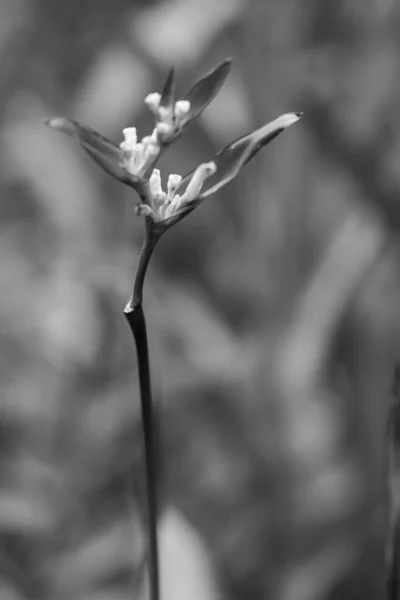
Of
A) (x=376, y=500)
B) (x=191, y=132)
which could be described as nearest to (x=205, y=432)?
(x=376, y=500)

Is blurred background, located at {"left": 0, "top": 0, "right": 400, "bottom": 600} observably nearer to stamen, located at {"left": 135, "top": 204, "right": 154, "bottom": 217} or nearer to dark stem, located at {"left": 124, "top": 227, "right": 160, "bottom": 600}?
dark stem, located at {"left": 124, "top": 227, "right": 160, "bottom": 600}

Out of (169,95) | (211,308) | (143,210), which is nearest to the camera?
(143,210)

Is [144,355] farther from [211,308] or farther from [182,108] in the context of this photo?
[211,308]

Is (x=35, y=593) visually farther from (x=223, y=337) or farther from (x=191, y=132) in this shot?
(x=191, y=132)

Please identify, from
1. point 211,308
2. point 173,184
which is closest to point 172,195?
point 173,184

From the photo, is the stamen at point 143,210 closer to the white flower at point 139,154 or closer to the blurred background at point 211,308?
the white flower at point 139,154

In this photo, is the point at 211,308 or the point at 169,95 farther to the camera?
the point at 211,308

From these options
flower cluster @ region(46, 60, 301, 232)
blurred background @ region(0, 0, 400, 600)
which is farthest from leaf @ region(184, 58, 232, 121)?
blurred background @ region(0, 0, 400, 600)
